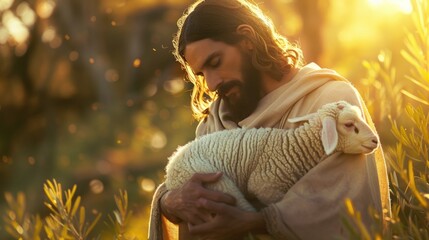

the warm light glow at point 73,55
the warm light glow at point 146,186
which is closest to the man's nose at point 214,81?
the warm light glow at point 146,186

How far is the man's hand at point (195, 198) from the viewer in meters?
3.77

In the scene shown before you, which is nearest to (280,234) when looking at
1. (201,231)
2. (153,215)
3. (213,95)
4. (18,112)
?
(201,231)

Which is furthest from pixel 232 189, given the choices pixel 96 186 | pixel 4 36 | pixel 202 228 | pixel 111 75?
pixel 111 75

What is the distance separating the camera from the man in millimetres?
3758

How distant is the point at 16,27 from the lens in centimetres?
2197

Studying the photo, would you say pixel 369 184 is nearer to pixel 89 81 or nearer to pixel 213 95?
pixel 213 95

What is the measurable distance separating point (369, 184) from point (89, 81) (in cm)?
2084

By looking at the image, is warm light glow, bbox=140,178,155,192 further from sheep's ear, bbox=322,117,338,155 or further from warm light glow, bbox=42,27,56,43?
warm light glow, bbox=42,27,56,43

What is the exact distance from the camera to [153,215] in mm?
4332

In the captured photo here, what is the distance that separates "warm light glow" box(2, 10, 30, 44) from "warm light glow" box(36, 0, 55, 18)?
57 centimetres

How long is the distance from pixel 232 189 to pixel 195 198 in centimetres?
15

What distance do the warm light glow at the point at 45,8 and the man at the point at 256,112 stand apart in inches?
724

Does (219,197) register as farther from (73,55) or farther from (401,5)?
(73,55)

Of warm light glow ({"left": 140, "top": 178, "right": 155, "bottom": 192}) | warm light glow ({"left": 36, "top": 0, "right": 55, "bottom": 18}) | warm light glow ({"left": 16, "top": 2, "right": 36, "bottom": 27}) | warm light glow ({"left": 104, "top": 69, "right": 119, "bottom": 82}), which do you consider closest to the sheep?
warm light glow ({"left": 140, "top": 178, "right": 155, "bottom": 192})
